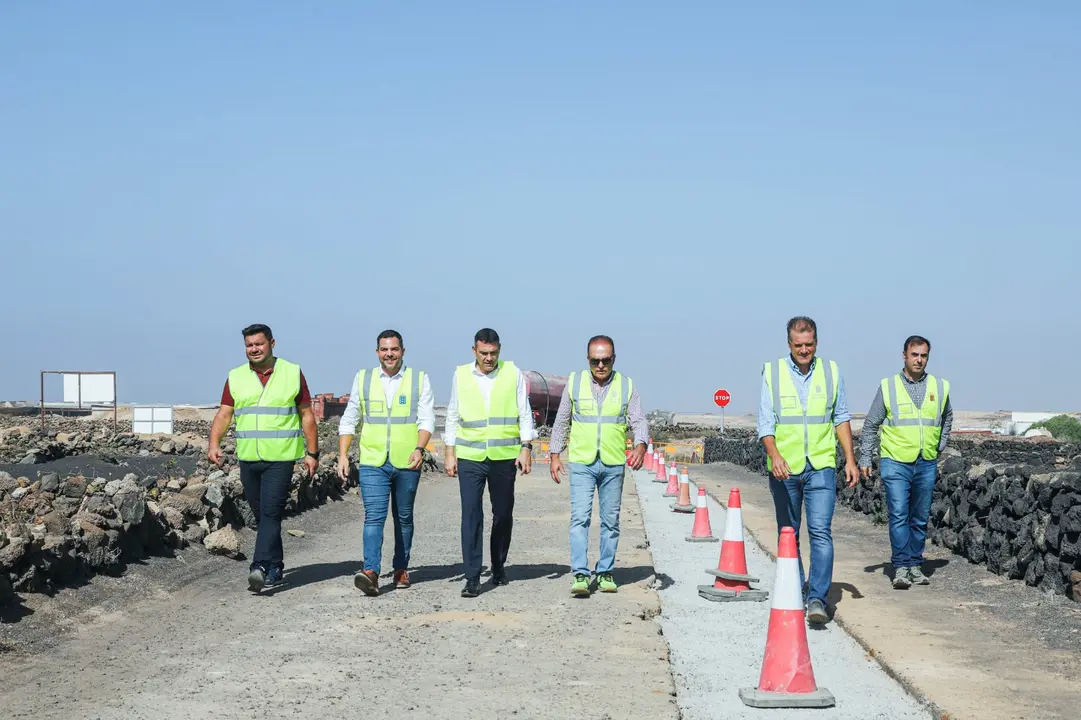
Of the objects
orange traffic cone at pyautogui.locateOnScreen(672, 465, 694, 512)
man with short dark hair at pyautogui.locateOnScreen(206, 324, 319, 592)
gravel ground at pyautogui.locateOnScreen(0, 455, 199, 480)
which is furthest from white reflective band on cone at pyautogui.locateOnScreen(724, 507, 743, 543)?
gravel ground at pyautogui.locateOnScreen(0, 455, 199, 480)

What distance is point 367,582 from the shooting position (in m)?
9.71

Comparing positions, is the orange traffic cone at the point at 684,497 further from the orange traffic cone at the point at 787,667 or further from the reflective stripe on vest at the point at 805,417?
the orange traffic cone at the point at 787,667

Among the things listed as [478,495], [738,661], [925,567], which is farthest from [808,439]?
[925,567]

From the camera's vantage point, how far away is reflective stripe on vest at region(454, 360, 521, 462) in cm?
1012

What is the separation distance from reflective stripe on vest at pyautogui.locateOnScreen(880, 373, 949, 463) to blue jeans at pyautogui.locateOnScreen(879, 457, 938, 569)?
9cm

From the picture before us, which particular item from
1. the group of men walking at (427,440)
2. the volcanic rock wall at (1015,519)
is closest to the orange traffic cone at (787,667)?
the group of men walking at (427,440)

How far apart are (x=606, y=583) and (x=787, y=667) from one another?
12.2 ft

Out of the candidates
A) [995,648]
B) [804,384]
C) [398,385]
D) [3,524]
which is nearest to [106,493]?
[3,524]

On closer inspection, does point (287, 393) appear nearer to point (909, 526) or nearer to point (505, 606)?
point (505, 606)

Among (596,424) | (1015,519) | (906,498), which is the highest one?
(596,424)

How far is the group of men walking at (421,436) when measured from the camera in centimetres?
996

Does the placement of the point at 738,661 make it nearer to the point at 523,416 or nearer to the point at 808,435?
the point at 808,435

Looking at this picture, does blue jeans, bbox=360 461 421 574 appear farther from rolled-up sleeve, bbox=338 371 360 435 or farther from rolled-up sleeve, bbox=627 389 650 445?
rolled-up sleeve, bbox=627 389 650 445

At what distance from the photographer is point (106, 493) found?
1216 centimetres
